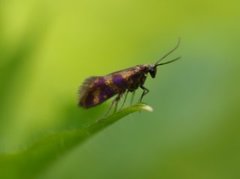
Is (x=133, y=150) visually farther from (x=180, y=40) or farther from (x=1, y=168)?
(x=1, y=168)

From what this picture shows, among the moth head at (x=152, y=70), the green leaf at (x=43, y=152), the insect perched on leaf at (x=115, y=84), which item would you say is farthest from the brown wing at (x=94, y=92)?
the green leaf at (x=43, y=152)

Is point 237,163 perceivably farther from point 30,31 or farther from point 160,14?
point 160,14

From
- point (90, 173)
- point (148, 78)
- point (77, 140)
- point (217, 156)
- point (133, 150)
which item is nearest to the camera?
point (77, 140)

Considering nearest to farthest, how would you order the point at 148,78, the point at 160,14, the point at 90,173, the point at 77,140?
the point at 77,140
the point at 90,173
the point at 148,78
the point at 160,14

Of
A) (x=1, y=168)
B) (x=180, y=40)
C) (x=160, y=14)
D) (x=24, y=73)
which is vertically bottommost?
(x=1, y=168)

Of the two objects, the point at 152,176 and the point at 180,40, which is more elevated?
the point at 180,40

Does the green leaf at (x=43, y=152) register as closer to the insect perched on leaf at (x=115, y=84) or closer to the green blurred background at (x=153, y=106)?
the green blurred background at (x=153, y=106)

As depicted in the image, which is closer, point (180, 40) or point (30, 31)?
point (30, 31)

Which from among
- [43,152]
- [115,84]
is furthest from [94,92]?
[43,152]

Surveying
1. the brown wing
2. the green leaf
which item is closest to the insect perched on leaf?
the brown wing

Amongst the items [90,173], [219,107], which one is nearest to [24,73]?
[90,173]
